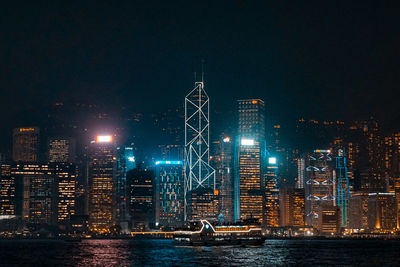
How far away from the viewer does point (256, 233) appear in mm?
182625

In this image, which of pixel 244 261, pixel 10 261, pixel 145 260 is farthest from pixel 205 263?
pixel 10 261

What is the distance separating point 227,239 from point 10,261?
210 feet

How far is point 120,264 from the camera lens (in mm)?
120188

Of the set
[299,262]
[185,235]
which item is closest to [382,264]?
[299,262]

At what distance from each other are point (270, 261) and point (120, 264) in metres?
28.3

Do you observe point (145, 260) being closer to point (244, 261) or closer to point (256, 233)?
point (244, 261)

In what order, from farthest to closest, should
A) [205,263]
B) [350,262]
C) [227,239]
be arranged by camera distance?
[227,239]
[350,262]
[205,263]

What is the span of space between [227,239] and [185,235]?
1161cm

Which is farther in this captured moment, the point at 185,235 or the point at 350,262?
the point at 185,235

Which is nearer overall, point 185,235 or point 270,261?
point 270,261

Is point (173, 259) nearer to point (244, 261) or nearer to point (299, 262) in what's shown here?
point (244, 261)

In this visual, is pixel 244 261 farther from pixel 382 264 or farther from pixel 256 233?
pixel 256 233

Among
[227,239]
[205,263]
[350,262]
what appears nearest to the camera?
[205,263]

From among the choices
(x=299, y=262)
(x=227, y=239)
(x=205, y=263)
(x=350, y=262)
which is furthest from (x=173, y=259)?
(x=227, y=239)
